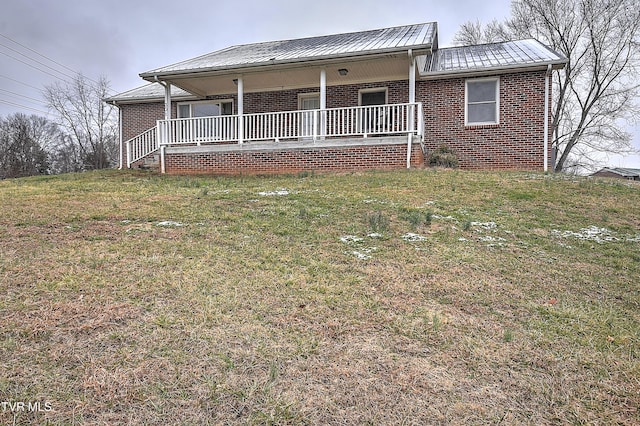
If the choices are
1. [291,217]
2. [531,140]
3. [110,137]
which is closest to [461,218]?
[291,217]

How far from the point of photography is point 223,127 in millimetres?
13195

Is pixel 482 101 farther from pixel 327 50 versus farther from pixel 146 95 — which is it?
pixel 146 95

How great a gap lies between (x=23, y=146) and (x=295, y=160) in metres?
34.3

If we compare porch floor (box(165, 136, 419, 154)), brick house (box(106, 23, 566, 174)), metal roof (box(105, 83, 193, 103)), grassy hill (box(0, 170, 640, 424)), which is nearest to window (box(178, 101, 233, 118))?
metal roof (box(105, 83, 193, 103))

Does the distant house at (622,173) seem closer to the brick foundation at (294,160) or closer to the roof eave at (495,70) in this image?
the roof eave at (495,70)

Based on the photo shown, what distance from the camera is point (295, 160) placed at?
1183 cm

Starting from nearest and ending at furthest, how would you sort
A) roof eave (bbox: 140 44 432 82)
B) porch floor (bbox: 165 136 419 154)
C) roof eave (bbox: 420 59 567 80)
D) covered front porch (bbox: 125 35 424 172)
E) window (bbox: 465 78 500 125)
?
roof eave (bbox: 140 44 432 82)
porch floor (bbox: 165 136 419 154)
covered front porch (bbox: 125 35 424 172)
roof eave (bbox: 420 59 567 80)
window (bbox: 465 78 500 125)

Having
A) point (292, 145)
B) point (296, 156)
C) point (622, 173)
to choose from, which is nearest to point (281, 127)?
point (292, 145)

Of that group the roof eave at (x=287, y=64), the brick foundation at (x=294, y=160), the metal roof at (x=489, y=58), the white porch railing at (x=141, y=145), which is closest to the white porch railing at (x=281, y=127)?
the brick foundation at (x=294, y=160)

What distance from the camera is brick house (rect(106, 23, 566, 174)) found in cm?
1130

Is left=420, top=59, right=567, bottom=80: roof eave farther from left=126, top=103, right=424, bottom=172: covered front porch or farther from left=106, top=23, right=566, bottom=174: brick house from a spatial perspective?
left=126, top=103, right=424, bottom=172: covered front porch

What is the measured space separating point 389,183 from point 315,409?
6.82 metres

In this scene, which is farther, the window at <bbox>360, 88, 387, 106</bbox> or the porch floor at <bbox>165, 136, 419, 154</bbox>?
the window at <bbox>360, 88, 387, 106</bbox>

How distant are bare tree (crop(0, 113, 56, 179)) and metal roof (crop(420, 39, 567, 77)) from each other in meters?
34.2
